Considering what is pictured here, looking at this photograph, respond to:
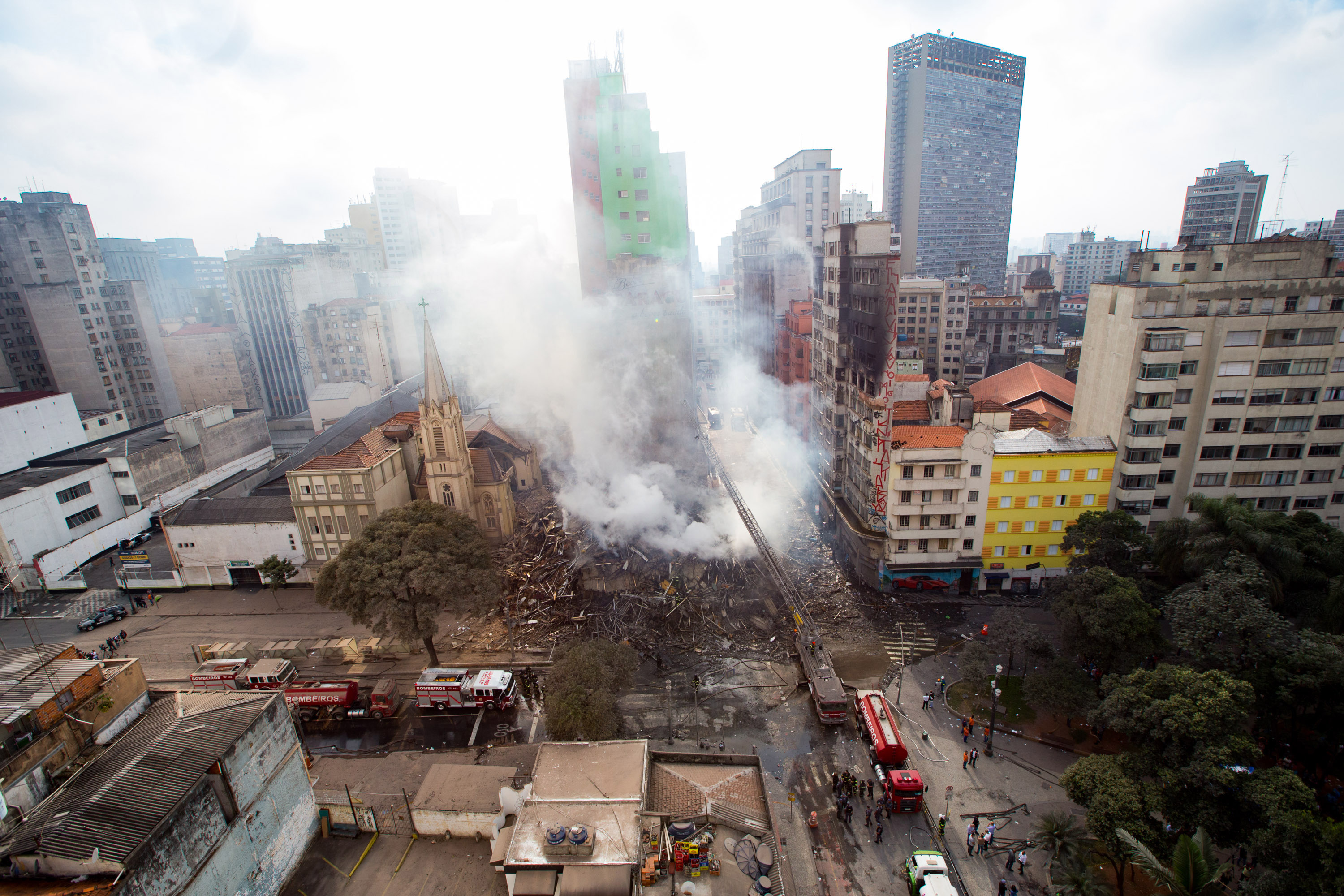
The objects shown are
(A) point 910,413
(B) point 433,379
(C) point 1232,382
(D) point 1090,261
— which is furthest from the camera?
(D) point 1090,261

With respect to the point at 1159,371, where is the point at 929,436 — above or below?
below

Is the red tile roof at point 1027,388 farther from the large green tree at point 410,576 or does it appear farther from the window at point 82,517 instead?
the window at point 82,517

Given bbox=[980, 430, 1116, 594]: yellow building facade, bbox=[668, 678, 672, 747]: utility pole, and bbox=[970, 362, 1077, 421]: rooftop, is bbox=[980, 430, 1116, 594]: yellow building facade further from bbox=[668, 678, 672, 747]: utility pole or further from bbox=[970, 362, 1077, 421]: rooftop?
bbox=[668, 678, 672, 747]: utility pole

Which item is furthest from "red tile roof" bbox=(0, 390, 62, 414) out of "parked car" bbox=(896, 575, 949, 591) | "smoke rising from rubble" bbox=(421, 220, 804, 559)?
"parked car" bbox=(896, 575, 949, 591)

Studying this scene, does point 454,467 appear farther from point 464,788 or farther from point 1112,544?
point 1112,544

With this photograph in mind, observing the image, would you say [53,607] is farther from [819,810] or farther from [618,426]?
[819,810]

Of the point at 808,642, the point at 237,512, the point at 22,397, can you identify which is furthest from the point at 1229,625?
the point at 22,397
